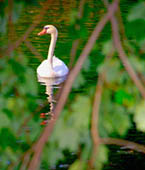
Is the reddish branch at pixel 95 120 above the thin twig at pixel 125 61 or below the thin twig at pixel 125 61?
below

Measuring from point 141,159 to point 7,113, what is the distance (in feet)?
12.4

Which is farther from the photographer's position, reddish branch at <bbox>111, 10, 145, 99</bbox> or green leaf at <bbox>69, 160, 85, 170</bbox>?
green leaf at <bbox>69, 160, 85, 170</bbox>

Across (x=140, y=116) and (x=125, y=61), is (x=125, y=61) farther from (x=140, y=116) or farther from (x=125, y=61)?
(x=140, y=116)

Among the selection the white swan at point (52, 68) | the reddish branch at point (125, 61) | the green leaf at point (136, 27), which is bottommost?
the white swan at point (52, 68)

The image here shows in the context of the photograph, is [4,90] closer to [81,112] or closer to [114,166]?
[81,112]

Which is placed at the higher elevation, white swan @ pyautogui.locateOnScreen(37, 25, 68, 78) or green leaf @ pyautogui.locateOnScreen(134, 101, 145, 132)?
green leaf @ pyautogui.locateOnScreen(134, 101, 145, 132)

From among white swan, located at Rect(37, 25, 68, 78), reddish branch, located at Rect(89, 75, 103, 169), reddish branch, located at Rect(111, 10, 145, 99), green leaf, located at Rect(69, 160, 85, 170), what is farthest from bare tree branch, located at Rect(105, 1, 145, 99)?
white swan, located at Rect(37, 25, 68, 78)

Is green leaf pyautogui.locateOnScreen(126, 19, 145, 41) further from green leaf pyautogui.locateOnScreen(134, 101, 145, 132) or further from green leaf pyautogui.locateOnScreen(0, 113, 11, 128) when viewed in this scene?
green leaf pyautogui.locateOnScreen(0, 113, 11, 128)

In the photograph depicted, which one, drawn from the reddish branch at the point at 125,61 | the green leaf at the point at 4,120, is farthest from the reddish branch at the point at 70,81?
the green leaf at the point at 4,120

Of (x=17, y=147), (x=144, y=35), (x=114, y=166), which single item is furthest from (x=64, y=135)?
(x=114, y=166)

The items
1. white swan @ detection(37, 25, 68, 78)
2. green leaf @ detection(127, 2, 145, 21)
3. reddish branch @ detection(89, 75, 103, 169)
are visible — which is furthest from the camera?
white swan @ detection(37, 25, 68, 78)

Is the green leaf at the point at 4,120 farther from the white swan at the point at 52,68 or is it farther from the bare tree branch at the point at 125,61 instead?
the white swan at the point at 52,68

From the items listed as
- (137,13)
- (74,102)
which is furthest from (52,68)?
(137,13)

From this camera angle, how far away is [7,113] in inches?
76.5
